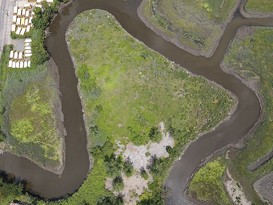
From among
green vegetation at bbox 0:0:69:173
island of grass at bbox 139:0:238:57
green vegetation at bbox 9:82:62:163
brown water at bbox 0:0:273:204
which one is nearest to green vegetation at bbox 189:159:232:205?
brown water at bbox 0:0:273:204

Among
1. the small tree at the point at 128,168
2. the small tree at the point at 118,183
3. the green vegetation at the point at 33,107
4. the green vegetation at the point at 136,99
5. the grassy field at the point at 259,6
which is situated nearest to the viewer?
the small tree at the point at 118,183

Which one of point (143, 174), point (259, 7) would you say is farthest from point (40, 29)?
point (259, 7)

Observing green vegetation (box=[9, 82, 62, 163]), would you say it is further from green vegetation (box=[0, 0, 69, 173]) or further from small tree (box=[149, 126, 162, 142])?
small tree (box=[149, 126, 162, 142])

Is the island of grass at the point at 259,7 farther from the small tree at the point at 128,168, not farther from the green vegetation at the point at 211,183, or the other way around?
the small tree at the point at 128,168

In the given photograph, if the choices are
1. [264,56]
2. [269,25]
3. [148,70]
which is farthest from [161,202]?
[269,25]

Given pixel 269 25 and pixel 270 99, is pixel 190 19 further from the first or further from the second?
pixel 270 99

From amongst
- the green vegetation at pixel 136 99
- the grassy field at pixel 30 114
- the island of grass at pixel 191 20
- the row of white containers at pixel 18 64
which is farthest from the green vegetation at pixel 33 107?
the island of grass at pixel 191 20
